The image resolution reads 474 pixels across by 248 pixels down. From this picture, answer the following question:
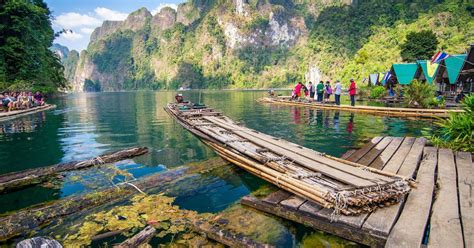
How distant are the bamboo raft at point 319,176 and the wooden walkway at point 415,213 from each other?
0.18m

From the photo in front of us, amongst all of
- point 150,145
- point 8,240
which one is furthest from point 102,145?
point 8,240

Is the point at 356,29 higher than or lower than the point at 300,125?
higher

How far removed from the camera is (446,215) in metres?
4.62

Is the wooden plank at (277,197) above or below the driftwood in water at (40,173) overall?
above

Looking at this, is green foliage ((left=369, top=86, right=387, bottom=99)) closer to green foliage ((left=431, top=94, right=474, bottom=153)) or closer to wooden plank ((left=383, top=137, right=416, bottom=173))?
green foliage ((left=431, top=94, right=474, bottom=153))

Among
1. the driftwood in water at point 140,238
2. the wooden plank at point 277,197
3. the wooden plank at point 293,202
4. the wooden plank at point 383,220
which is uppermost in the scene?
the wooden plank at point 383,220

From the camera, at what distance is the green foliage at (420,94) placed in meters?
22.9

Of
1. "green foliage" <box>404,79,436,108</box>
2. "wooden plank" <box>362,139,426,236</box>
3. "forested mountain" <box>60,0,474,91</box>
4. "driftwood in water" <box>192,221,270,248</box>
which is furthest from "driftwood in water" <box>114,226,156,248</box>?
"forested mountain" <box>60,0,474,91</box>

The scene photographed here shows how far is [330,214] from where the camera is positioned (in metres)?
4.86

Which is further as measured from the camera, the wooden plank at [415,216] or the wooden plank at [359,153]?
the wooden plank at [359,153]

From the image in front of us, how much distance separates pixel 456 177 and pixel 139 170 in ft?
27.9

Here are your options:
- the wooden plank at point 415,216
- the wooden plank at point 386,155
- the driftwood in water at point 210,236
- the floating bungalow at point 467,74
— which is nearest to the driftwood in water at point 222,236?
the driftwood in water at point 210,236

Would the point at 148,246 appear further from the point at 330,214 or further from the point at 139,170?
the point at 139,170

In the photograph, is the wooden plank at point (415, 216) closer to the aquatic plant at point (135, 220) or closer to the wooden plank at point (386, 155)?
the wooden plank at point (386, 155)
